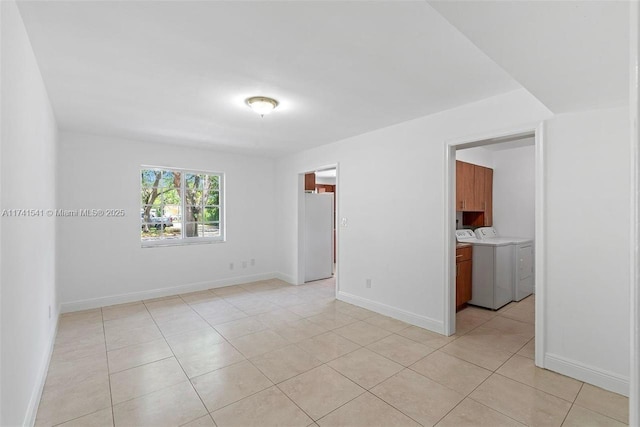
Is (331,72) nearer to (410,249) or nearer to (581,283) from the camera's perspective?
(410,249)

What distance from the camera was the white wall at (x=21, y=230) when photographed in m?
1.53

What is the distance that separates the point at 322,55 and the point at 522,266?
4244 millimetres

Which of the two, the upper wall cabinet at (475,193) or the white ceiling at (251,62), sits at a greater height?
the white ceiling at (251,62)

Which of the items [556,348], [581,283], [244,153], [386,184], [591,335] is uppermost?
[244,153]

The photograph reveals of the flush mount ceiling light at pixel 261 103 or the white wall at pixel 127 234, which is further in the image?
the white wall at pixel 127 234

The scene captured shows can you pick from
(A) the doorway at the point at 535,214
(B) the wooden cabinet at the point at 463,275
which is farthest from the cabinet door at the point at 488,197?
(A) the doorway at the point at 535,214

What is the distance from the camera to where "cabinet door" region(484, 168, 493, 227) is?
529 cm

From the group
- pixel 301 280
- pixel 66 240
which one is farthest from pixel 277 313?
pixel 66 240

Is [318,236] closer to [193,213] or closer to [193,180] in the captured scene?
[193,213]

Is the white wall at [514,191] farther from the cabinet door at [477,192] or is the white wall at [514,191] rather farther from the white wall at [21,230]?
the white wall at [21,230]

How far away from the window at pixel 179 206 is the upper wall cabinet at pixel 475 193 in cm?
389

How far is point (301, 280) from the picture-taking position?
18.5 feet

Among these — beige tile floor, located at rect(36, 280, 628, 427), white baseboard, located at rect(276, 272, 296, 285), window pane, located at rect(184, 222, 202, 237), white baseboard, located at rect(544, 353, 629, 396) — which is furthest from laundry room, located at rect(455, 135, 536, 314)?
window pane, located at rect(184, 222, 202, 237)

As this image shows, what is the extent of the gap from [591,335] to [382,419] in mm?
1785
